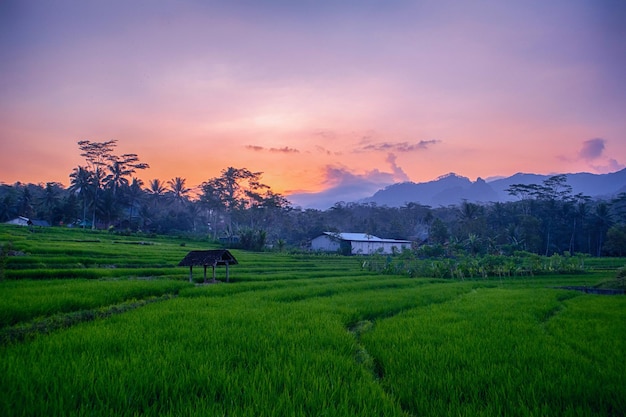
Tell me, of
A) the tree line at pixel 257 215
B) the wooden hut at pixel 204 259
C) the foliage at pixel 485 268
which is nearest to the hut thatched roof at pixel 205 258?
the wooden hut at pixel 204 259

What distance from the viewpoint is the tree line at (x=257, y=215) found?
172 ft

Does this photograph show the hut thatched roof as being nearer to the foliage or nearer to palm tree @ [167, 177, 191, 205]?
the foliage

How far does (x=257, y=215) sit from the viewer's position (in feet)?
233

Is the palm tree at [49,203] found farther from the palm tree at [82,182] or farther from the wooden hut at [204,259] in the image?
the wooden hut at [204,259]

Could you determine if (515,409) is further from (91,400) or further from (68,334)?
(68,334)

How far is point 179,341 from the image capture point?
603 cm

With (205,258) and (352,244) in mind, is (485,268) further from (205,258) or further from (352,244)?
(352,244)

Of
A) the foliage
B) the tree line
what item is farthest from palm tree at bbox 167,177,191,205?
the foliage

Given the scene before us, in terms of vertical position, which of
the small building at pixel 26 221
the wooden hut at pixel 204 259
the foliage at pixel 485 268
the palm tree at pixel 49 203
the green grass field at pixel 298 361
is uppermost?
the palm tree at pixel 49 203

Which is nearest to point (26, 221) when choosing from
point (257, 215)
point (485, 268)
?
point (257, 215)

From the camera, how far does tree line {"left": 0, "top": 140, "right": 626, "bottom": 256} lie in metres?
52.3

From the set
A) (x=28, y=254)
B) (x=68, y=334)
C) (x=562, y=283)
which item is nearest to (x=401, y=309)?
(x=68, y=334)

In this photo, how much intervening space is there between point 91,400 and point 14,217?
2685 inches

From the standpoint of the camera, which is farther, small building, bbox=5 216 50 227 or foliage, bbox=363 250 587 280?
small building, bbox=5 216 50 227
